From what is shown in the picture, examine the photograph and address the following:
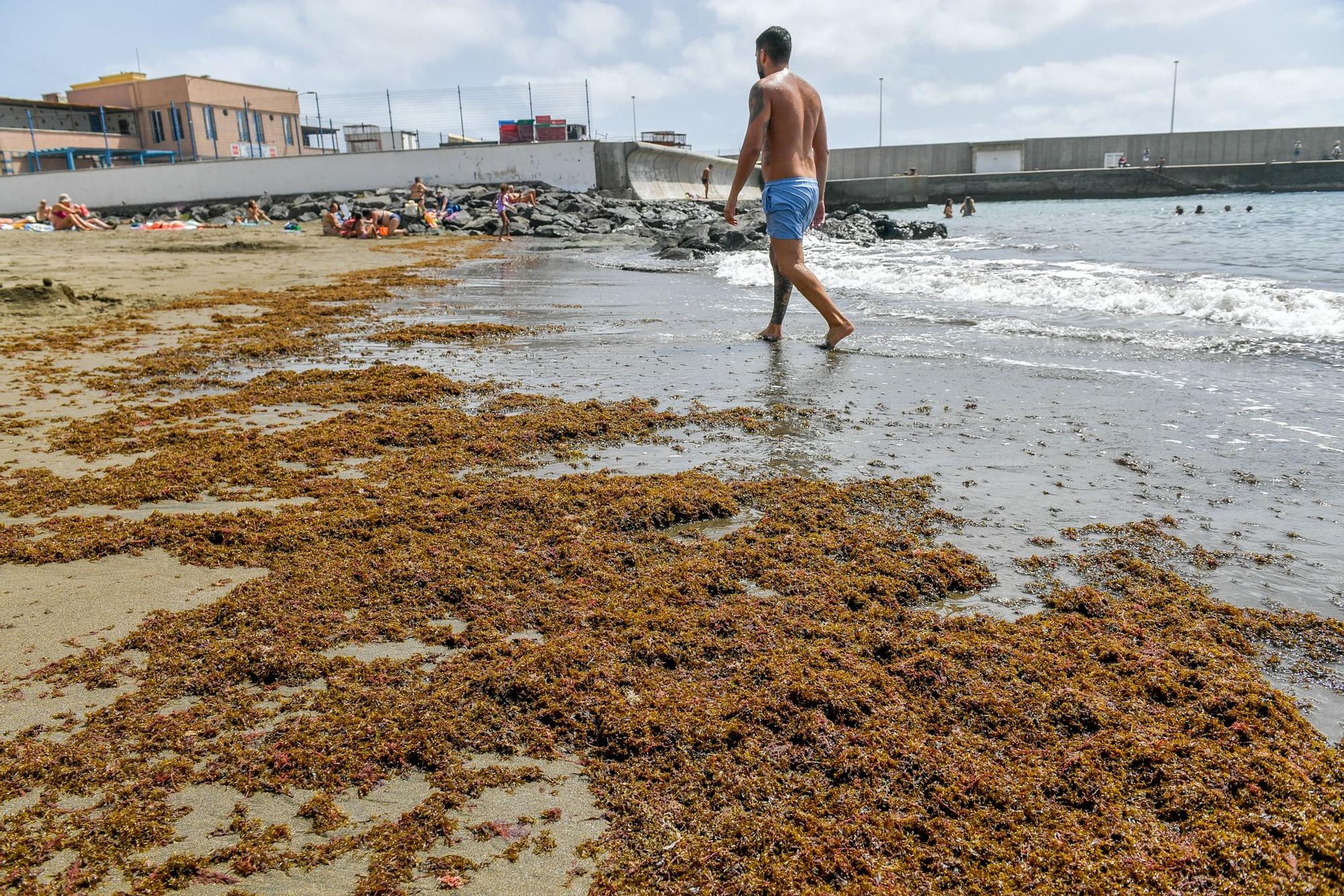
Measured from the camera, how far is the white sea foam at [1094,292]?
688 centimetres

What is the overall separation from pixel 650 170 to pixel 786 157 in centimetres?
3166

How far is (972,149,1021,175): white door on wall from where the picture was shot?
6894cm

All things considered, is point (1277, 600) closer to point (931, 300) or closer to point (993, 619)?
point (993, 619)

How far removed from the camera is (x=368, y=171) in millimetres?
33625

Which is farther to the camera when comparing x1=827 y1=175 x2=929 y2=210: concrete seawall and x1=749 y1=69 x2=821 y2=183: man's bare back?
x1=827 y1=175 x2=929 y2=210: concrete seawall

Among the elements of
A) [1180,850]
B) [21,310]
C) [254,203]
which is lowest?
[1180,850]

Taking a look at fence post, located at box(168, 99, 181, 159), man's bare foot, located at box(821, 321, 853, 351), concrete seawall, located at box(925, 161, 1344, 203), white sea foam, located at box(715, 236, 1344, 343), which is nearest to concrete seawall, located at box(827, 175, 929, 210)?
concrete seawall, located at box(925, 161, 1344, 203)

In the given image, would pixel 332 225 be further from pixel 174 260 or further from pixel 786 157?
pixel 786 157

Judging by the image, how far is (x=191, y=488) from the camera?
3.17 metres

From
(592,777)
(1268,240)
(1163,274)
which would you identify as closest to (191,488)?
(592,777)

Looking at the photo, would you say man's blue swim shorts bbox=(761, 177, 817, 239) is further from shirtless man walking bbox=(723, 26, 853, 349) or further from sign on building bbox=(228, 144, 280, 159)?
sign on building bbox=(228, 144, 280, 159)

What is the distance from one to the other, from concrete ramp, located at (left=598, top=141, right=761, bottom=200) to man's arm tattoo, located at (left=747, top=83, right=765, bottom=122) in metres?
27.2

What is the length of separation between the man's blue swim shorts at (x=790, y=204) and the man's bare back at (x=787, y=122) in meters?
0.07

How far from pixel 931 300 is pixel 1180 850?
8190mm
